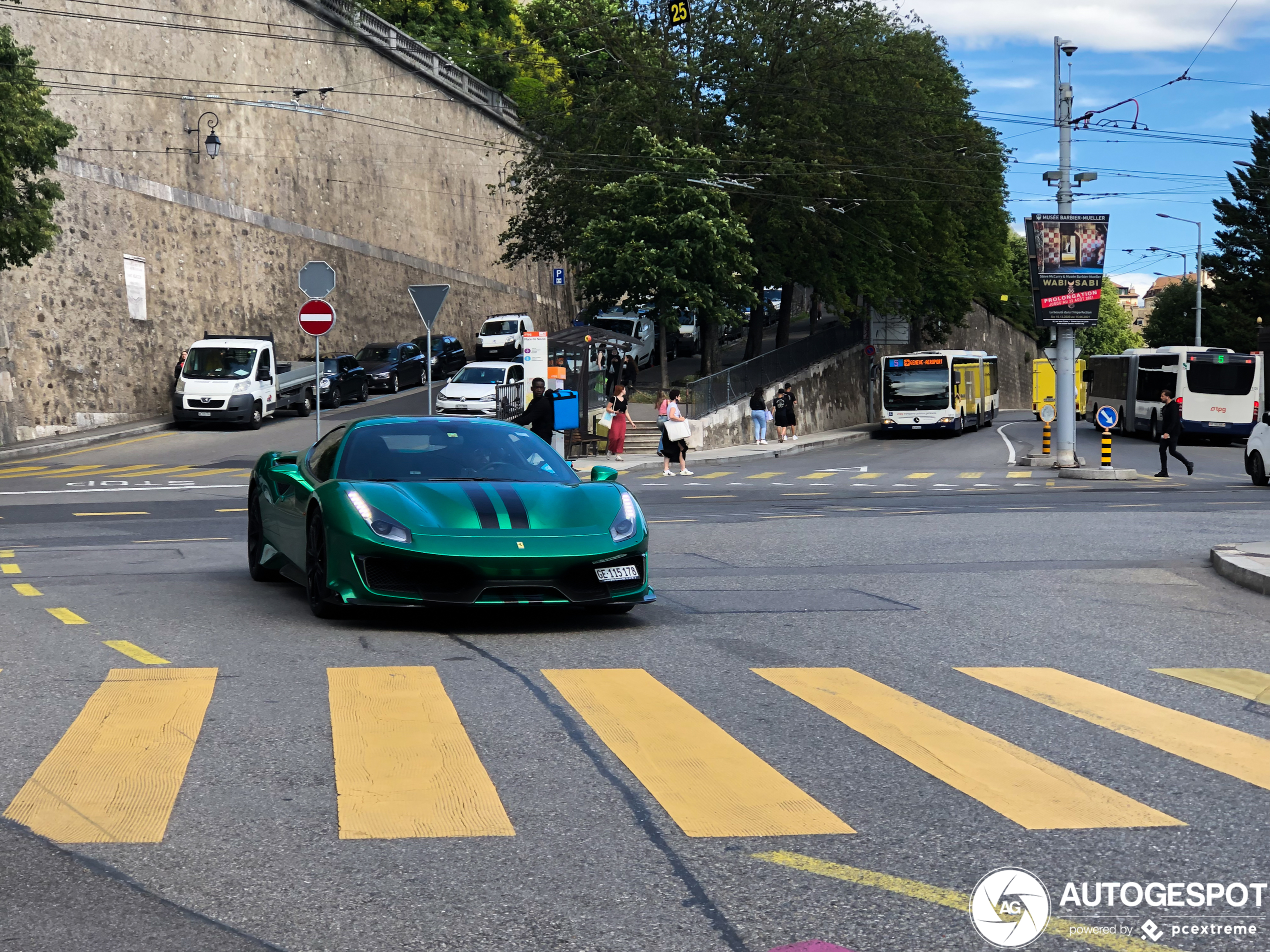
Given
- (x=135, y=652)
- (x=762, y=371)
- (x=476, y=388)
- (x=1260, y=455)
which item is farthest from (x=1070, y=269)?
(x=135, y=652)

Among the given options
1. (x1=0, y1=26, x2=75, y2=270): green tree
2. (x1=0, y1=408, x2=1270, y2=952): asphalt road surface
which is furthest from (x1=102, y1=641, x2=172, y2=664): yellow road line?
(x1=0, y1=26, x2=75, y2=270): green tree

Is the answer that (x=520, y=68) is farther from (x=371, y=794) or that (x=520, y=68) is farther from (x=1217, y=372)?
(x=371, y=794)

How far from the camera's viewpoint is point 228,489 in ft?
80.9

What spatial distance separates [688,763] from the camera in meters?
5.79

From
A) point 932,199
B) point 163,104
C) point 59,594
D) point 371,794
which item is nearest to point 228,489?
point 59,594

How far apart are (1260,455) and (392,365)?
103ft

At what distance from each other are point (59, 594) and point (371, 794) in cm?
651

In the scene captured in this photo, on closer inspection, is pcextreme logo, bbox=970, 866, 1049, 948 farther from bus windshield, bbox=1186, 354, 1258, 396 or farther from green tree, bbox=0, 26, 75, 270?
bus windshield, bbox=1186, 354, 1258, 396

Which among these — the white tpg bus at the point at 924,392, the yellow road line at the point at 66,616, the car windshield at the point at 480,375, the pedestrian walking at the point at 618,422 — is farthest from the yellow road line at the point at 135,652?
the white tpg bus at the point at 924,392

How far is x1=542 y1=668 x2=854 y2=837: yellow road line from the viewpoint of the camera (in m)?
4.96

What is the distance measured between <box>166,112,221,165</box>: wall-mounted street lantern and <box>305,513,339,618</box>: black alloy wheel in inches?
1522

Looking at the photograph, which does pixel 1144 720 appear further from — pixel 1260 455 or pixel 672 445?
pixel 672 445

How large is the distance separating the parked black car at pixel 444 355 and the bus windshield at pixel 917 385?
51.6 feet

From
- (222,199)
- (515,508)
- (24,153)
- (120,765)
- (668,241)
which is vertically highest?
(222,199)
